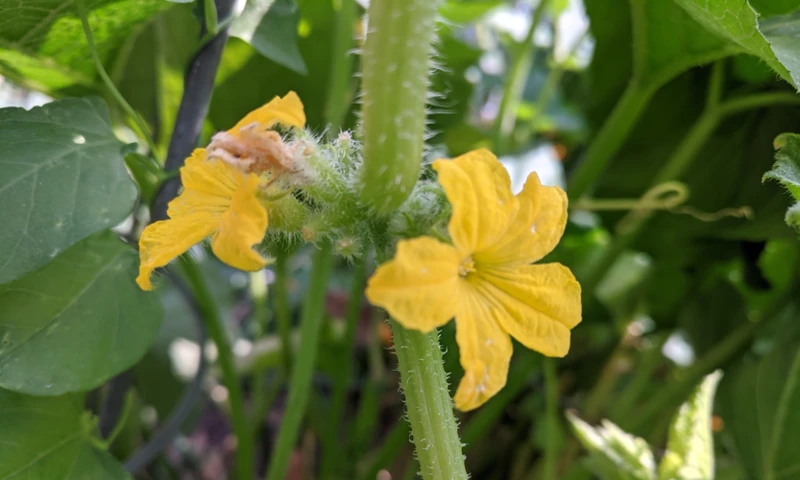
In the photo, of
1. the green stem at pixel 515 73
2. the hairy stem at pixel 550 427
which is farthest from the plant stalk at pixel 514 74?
the hairy stem at pixel 550 427

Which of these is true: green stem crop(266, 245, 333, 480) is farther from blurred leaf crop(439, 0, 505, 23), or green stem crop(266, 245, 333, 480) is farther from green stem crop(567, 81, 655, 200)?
blurred leaf crop(439, 0, 505, 23)

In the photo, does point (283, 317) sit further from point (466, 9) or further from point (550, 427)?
point (466, 9)

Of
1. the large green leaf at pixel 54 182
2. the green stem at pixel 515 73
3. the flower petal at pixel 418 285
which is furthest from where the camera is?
the green stem at pixel 515 73

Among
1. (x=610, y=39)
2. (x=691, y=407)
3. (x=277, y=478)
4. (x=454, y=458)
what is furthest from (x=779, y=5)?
(x=277, y=478)

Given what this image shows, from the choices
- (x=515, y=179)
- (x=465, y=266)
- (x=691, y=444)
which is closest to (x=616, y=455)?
(x=691, y=444)

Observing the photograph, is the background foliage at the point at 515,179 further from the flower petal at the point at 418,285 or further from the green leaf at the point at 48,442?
the flower petal at the point at 418,285

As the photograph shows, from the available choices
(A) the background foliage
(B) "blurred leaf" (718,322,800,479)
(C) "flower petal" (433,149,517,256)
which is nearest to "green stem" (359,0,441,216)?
(C) "flower petal" (433,149,517,256)
